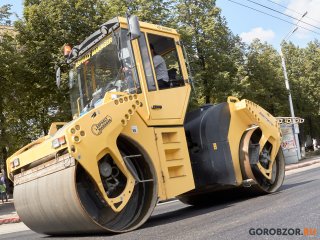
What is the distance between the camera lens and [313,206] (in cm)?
720

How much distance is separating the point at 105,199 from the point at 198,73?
873 inches

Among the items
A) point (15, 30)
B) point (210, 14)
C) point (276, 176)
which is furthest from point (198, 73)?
point (276, 176)

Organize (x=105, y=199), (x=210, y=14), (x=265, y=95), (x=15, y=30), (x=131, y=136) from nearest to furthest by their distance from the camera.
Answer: (x=105, y=199), (x=131, y=136), (x=15, y=30), (x=210, y=14), (x=265, y=95)

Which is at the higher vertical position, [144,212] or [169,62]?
[169,62]

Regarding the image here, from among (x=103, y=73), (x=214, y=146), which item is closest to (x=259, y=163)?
(x=214, y=146)

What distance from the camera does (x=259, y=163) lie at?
934 cm

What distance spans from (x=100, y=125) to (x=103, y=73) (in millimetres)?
1934

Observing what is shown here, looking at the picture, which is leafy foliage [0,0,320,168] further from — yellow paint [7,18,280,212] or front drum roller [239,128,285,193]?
yellow paint [7,18,280,212]

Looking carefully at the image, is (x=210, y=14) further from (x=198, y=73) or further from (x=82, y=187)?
(x=82, y=187)

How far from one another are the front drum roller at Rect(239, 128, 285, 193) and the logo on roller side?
3389 millimetres

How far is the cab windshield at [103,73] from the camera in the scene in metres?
Result: 7.57

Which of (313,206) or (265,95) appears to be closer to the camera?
(313,206)

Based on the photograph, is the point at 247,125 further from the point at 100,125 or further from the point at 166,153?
the point at 100,125

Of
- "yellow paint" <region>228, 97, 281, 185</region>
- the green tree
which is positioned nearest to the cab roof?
"yellow paint" <region>228, 97, 281, 185</region>
